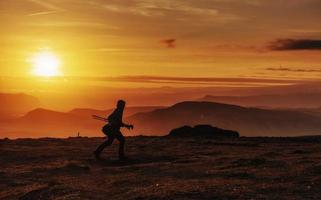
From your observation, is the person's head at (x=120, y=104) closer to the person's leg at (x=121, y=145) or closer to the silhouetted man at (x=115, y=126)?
the silhouetted man at (x=115, y=126)

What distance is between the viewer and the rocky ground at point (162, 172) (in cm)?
1639

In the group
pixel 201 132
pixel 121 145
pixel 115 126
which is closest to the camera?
pixel 121 145

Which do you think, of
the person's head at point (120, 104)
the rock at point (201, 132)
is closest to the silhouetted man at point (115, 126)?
the person's head at point (120, 104)

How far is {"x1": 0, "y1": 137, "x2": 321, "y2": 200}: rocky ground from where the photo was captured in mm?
16391

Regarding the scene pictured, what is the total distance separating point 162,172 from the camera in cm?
2112

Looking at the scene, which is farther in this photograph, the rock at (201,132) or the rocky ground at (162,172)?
the rock at (201,132)

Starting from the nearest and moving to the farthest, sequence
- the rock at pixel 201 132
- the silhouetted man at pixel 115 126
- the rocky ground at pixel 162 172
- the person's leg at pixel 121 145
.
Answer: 1. the rocky ground at pixel 162 172
2. the person's leg at pixel 121 145
3. the silhouetted man at pixel 115 126
4. the rock at pixel 201 132

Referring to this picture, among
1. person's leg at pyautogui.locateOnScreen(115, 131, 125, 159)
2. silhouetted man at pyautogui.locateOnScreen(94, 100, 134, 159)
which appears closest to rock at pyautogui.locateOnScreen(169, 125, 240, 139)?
silhouetted man at pyautogui.locateOnScreen(94, 100, 134, 159)

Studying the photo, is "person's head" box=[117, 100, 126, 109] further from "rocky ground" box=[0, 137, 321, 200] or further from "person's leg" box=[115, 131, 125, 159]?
"rocky ground" box=[0, 137, 321, 200]

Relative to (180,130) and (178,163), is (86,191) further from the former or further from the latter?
(180,130)

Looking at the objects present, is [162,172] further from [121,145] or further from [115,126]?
[115,126]

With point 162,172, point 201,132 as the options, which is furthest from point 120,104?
point 201,132

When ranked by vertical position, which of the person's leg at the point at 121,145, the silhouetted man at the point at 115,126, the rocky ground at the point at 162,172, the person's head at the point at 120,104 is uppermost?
the person's head at the point at 120,104

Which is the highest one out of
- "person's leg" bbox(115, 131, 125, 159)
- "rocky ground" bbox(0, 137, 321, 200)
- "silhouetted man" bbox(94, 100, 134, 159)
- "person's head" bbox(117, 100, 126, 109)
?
"person's head" bbox(117, 100, 126, 109)
